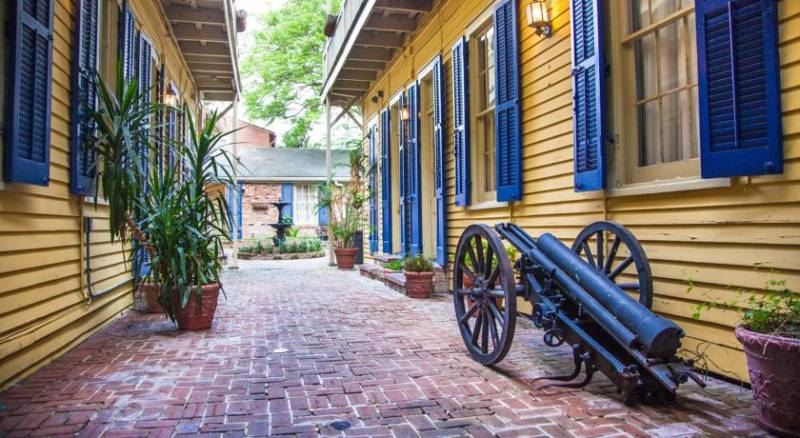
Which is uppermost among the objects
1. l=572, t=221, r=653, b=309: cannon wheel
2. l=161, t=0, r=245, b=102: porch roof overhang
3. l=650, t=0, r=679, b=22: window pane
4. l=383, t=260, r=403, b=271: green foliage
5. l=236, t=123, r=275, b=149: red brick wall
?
l=236, t=123, r=275, b=149: red brick wall

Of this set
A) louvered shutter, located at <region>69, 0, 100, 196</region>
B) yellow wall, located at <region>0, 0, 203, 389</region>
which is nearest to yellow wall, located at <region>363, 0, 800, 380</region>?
louvered shutter, located at <region>69, 0, 100, 196</region>

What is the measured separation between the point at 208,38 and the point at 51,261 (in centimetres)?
573

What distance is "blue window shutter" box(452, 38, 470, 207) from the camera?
6043mm

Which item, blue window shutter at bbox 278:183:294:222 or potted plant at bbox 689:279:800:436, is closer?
potted plant at bbox 689:279:800:436

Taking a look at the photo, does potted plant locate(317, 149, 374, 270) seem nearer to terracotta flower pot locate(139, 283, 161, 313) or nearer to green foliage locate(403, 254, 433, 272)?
green foliage locate(403, 254, 433, 272)

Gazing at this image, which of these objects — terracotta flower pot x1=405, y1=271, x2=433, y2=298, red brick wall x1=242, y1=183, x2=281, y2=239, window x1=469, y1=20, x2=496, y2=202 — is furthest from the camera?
red brick wall x1=242, y1=183, x2=281, y2=239

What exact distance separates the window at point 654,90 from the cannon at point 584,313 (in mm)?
626

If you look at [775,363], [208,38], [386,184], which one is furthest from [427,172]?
[775,363]

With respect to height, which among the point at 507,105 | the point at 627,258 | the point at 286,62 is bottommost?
the point at 627,258

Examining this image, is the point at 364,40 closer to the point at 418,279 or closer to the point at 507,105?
the point at 507,105

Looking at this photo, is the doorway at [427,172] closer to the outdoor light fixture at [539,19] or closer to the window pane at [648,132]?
the outdoor light fixture at [539,19]

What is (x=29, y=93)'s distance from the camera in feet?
9.96

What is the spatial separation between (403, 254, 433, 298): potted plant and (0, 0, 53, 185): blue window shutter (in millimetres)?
3961

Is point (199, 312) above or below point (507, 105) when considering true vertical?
below
